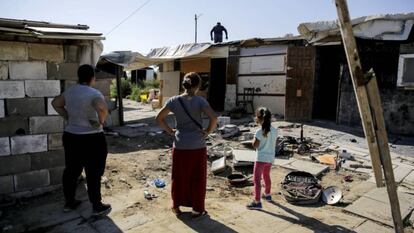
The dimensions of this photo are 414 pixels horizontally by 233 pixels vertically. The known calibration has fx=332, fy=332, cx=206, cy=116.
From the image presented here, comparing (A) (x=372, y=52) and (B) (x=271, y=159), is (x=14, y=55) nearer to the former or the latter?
(B) (x=271, y=159)

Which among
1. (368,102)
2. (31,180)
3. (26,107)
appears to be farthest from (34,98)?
(368,102)

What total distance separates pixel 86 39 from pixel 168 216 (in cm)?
262

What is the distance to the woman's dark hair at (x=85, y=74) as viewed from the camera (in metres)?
3.74

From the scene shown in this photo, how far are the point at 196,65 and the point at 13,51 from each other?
11.5 meters

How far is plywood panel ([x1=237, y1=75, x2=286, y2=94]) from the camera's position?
40.3 feet

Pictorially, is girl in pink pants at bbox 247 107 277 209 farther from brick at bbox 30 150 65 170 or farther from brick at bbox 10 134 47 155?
brick at bbox 10 134 47 155

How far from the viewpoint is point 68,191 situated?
3965 millimetres

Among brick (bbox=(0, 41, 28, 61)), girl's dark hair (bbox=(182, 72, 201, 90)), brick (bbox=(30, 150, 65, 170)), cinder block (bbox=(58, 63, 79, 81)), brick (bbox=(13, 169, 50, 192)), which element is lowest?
brick (bbox=(13, 169, 50, 192))

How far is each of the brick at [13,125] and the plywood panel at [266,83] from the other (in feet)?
31.0

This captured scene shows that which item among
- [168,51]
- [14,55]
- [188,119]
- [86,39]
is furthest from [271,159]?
[168,51]

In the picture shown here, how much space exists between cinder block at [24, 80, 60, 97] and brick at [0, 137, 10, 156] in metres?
0.66

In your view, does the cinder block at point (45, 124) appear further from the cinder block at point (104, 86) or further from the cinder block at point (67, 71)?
the cinder block at point (104, 86)

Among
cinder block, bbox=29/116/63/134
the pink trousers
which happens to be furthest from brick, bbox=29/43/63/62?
the pink trousers

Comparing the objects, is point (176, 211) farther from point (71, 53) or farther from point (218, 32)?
point (218, 32)
